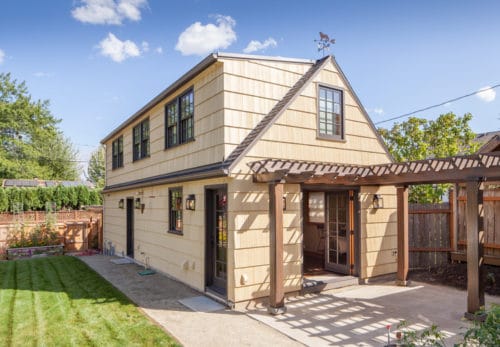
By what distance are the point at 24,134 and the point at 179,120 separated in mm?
31544

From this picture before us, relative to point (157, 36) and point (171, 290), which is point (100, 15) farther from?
point (171, 290)

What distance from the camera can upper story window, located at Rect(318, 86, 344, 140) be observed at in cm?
757

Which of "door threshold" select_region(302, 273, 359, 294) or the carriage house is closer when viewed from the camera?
the carriage house

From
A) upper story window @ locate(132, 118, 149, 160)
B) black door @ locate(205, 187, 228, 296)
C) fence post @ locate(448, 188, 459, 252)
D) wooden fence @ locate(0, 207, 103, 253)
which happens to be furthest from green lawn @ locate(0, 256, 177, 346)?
fence post @ locate(448, 188, 459, 252)

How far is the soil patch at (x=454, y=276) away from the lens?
7.18m

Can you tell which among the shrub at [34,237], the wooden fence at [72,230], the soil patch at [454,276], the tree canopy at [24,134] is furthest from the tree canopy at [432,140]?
the tree canopy at [24,134]

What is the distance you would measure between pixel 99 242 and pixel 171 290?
992cm

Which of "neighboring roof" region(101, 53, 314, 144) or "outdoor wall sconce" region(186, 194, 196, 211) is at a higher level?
"neighboring roof" region(101, 53, 314, 144)

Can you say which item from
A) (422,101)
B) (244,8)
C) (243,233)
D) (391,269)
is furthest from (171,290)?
(422,101)

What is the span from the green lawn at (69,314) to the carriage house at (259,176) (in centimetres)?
166

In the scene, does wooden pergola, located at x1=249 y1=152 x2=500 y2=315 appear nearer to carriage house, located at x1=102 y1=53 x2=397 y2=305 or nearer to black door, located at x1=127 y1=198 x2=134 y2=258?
carriage house, located at x1=102 y1=53 x2=397 y2=305

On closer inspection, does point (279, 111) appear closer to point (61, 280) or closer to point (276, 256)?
point (276, 256)

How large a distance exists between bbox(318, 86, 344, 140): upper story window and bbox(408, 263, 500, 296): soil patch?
13.5 ft

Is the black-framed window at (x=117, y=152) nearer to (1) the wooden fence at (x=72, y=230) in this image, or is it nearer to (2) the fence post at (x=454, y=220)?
(1) the wooden fence at (x=72, y=230)
